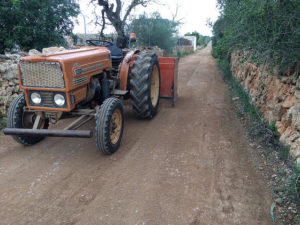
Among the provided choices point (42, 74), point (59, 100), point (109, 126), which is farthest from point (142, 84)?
point (42, 74)

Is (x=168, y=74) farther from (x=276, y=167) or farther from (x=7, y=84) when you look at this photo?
(x=7, y=84)

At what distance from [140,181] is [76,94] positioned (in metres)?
1.67

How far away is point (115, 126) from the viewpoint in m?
4.29

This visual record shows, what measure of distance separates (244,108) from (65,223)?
5.29m

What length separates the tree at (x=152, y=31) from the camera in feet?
62.2

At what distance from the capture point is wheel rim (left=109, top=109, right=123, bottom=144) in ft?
13.9

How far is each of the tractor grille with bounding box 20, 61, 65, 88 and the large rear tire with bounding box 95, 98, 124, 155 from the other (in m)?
0.72

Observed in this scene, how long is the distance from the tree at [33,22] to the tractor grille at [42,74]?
462 centimetres

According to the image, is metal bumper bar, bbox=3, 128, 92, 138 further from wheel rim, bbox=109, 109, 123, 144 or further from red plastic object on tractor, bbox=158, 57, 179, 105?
red plastic object on tractor, bbox=158, 57, 179, 105

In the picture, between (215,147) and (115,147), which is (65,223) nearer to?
(115,147)

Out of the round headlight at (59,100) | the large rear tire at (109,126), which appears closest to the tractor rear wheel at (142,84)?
the large rear tire at (109,126)

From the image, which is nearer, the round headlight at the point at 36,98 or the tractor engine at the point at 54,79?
the tractor engine at the point at 54,79

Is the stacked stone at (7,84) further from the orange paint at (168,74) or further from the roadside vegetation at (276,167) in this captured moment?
the roadside vegetation at (276,167)

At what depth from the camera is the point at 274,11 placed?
3977 millimetres
